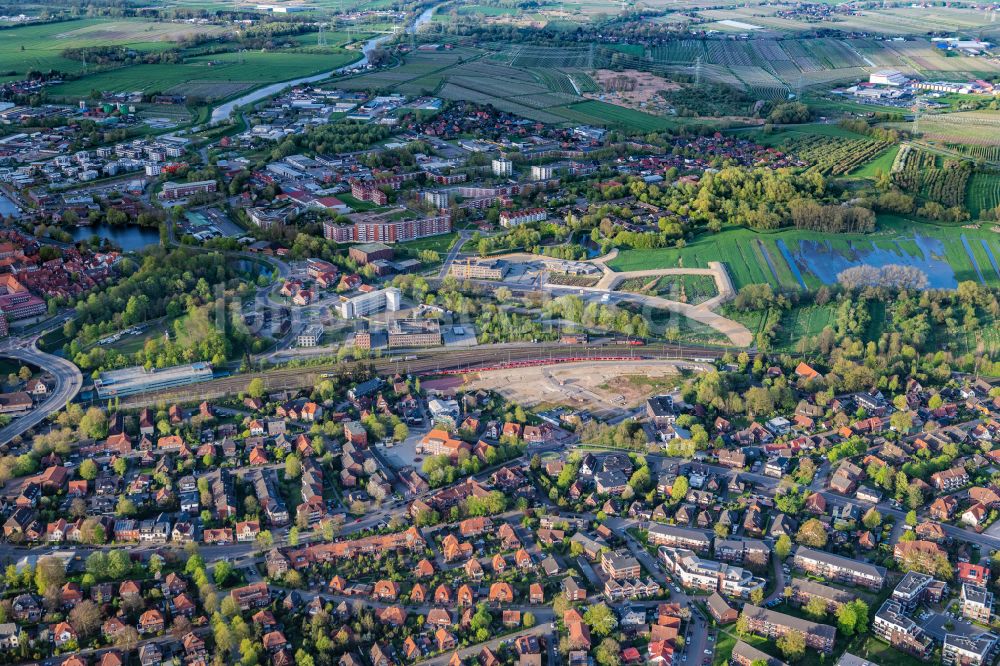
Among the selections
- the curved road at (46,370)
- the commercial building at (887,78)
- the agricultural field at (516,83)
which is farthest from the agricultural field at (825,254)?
the commercial building at (887,78)

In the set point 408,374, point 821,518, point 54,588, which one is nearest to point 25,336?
point 408,374

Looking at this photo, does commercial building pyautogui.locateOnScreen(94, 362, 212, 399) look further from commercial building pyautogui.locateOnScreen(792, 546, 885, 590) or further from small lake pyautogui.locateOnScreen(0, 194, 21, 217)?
small lake pyautogui.locateOnScreen(0, 194, 21, 217)

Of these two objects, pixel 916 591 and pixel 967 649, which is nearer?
pixel 967 649

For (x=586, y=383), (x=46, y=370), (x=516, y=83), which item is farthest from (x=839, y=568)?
(x=516, y=83)

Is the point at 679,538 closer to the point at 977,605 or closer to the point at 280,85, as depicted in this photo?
the point at 977,605

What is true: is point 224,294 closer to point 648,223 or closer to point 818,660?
point 648,223

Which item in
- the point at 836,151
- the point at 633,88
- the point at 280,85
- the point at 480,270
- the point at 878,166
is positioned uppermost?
the point at 633,88
